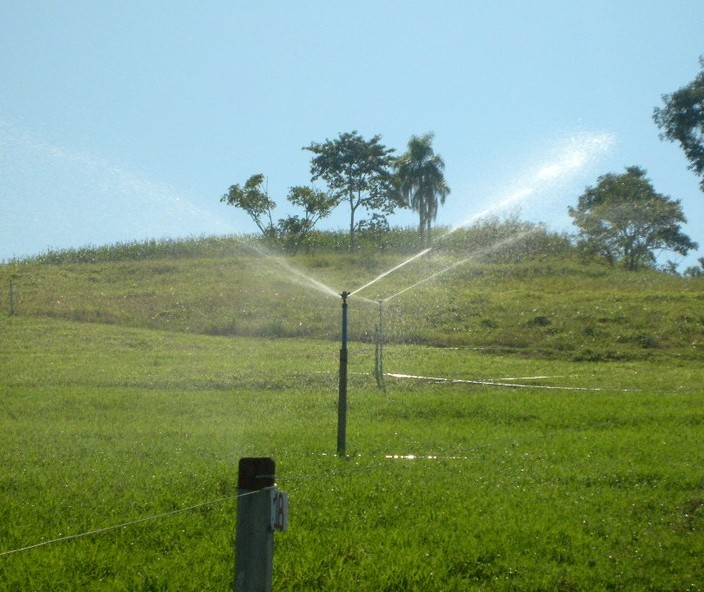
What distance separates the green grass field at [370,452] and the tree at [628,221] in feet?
50.1

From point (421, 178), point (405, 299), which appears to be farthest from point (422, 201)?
point (405, 299)

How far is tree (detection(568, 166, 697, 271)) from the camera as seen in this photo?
42906 millimetres

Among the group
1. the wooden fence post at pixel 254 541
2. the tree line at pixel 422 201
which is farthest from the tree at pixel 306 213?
the wooden fence post at pixel 254 541

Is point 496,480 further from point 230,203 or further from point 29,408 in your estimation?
point 230,203

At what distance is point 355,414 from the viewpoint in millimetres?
12875

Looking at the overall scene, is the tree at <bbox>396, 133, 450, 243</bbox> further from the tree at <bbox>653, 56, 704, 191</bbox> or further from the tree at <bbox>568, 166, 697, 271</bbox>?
the tree at <bbox>653, 56, 704, 191</bbox>

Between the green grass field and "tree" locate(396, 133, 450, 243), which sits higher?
"tree" locate(396, 133, 450, 243)

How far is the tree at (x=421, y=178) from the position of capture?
50.3 m

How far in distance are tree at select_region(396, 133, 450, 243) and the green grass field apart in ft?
76.5

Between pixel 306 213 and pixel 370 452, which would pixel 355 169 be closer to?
pixel 306 213

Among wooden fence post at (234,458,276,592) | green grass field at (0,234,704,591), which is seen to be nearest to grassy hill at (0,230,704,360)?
green grass field at (0,234,704,591)

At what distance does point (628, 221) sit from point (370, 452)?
36.9 metres

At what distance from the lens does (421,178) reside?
166 feet

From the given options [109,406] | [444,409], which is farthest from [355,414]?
[109,406]
